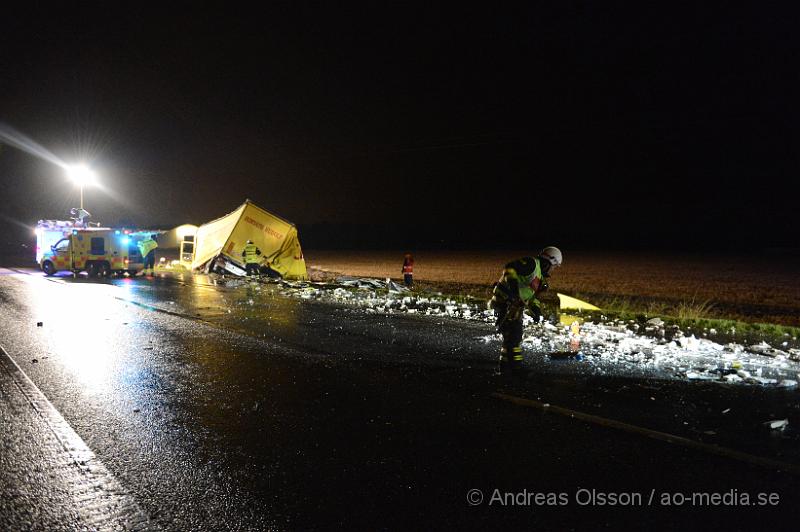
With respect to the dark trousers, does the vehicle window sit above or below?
above

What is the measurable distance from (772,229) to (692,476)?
78726 millimetres

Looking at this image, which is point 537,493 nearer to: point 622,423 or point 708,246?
point 622,423

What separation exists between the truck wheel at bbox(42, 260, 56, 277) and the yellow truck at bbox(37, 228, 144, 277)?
0.33 feet

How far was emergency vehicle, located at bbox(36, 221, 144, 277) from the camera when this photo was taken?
2200 centimetres

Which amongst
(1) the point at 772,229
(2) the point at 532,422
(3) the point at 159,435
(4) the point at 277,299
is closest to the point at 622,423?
(2) the point at 532,422

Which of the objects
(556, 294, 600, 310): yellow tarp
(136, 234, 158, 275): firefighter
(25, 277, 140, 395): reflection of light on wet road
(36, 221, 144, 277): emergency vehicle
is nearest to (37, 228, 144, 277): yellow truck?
(36, 221, 144, 277): emergency vehicle

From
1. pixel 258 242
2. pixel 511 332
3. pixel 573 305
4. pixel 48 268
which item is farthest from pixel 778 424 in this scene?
pixel 48 268

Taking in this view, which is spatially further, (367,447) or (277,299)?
(277,299)

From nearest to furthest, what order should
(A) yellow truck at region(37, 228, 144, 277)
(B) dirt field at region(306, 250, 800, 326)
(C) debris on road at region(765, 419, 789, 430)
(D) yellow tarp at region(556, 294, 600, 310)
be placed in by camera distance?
(C) debris on road at region(765, 419, 789, 430) < (D) yellow tarp at region(556, 294, 600, 310) < (B) dirt field at region(306, 250, 800, 326) < (A) yellow truck at region(37, 228, 144, 277)

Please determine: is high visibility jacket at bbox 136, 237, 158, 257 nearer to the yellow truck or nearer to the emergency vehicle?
the emergency vehicle

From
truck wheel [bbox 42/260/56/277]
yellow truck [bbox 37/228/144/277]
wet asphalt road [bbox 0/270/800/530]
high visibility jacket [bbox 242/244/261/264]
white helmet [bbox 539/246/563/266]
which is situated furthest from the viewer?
truck wheel [bbox 42/260/56/277]

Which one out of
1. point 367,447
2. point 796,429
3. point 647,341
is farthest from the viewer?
point 647,341

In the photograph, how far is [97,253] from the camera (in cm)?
2214

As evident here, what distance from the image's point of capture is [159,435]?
4.47 metres
